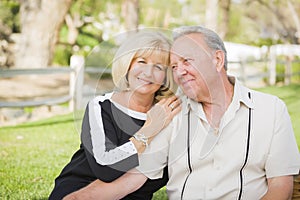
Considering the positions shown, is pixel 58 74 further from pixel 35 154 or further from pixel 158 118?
pixel 158 118

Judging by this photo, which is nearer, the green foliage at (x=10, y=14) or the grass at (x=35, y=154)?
the grass at (x=35, y=154)

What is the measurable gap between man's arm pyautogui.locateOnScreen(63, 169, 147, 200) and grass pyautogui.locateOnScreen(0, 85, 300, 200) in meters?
0.24

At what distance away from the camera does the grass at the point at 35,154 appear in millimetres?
3641

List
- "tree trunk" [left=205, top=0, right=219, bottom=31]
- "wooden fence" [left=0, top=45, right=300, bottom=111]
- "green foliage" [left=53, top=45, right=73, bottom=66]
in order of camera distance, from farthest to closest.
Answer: "green foliage" [left=53, top=45, right=73, bottom=66]
"tree trunk" [left=205, top=0, right=219, bottom=31]
"wooden fence" [left=0, top=45, right=300, bottom=111]

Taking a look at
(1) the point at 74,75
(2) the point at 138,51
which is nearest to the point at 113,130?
(2) the point at 138,51

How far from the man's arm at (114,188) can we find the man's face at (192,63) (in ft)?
1.24

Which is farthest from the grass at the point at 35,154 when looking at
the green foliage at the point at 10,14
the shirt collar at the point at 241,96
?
the green foliage at the point at 10,14

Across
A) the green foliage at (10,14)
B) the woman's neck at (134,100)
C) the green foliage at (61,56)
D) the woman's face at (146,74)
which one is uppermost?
the woman's face at (146,74)

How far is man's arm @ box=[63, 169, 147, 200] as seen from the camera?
6.91 ft

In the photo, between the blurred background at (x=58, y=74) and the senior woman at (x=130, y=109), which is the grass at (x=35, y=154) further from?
the senior woman at (x=130, y=109)

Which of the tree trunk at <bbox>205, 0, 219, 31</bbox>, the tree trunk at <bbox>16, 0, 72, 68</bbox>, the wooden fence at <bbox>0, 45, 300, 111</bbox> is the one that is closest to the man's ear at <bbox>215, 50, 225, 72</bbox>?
the wooden fence at <bbox>0, 45, 300, 111</bbox>

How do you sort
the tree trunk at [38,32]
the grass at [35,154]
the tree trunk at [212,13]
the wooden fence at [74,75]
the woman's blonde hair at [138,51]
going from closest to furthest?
the woman's blonde hair at [138,51], the wooden fence at [74,75], the grass at [35,154], the tree trunk at [38,32], the tree trunk at [212,13]

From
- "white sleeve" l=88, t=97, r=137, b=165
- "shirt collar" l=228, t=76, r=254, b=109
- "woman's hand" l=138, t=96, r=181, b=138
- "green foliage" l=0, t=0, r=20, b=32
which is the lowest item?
"green foliage" l=0, t=0, r=20, b=32

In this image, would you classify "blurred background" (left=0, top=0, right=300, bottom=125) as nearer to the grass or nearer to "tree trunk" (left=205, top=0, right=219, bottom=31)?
"tree trunk" (left=205, top=0, right=219, bottom=31)
